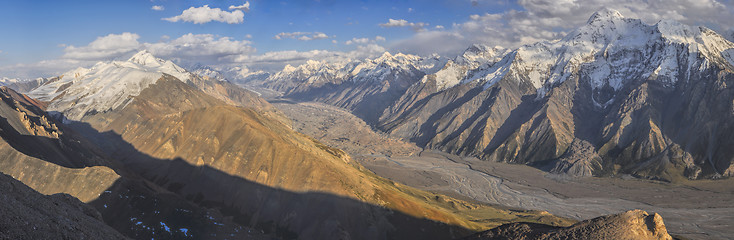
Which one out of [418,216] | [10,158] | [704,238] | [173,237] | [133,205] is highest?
[10,158]

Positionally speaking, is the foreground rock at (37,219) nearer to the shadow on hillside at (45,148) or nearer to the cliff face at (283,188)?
the cliff face at (283,188)

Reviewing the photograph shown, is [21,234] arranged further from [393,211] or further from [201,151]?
[201,151]

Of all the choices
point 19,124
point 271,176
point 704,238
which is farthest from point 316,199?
point 704,238

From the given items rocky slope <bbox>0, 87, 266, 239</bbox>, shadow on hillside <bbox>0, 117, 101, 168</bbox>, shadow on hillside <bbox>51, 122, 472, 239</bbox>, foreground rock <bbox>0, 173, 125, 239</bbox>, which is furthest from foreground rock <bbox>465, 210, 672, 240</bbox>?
shadow on hillside <bbox>0, 117, 101, 168</bbox>

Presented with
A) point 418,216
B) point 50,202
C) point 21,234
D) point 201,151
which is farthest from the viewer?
point 201,151

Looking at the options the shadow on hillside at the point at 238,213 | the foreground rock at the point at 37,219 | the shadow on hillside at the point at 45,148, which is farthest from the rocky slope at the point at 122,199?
the foreground rock at the point at 37,219

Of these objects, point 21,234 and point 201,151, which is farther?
point 201,151

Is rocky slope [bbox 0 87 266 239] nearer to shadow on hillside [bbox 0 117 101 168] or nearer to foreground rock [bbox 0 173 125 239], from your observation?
shadow on hillside [bbox 0 117 101 168]

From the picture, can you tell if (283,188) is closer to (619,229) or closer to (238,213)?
(238,213)
